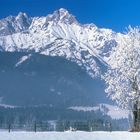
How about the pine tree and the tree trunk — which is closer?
the tree trunk

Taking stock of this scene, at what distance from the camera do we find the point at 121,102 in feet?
310

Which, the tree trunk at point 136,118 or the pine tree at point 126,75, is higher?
the pine tree at point 126,75

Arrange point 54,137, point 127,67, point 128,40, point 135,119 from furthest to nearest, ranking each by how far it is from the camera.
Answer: point 128,40, point 127,67, point 135,119, point 54,137

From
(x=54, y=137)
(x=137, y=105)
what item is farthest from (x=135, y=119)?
(x=54, y=137)

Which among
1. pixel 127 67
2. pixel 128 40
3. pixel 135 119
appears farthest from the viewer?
pixel 128 40

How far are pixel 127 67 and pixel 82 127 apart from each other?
617 inches

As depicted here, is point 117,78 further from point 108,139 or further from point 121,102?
point 108,139

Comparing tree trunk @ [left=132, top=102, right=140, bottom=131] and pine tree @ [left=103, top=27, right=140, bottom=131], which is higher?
A: pine tree @ [left=103, top=27, right=140, bottom=131]

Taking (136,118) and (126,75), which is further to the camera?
(126,75)

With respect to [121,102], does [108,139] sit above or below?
below

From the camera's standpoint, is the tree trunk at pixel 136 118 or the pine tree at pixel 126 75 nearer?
the tree trunk at pixel 136 118

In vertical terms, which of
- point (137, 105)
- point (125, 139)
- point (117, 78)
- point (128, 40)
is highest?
point (128, 40)

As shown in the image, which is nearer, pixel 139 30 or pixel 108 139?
pixel 108 139

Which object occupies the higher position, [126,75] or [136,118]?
[126,75]
